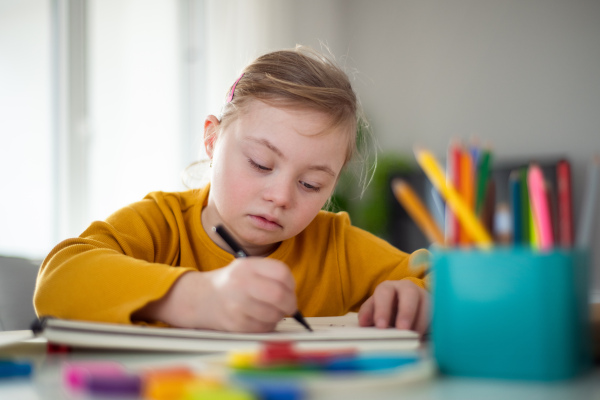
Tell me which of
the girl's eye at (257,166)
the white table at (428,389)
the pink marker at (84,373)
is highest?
the girl's eye at (257,166)

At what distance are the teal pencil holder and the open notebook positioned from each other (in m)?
0.10

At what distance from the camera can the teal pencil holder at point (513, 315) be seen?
14.1 inches

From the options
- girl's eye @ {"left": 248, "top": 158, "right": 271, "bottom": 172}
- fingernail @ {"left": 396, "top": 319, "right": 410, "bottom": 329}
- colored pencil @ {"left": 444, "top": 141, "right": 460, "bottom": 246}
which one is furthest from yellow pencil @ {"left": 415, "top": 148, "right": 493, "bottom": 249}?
girl's eye @ {"left": 248, "top": 158, "right": 271, "bottom": 172}

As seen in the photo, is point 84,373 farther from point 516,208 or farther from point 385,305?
point 385,305

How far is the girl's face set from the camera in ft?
2.85

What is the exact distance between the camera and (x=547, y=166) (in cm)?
348

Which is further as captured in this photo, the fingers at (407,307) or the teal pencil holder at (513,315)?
the fingers at (407,307)

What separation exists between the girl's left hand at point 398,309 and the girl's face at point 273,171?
248 millimetres

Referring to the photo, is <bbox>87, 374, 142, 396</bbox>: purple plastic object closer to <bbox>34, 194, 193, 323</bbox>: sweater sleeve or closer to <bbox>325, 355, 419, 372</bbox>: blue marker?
<bbox>325, 355, 419, 372</bbox>: blue marker

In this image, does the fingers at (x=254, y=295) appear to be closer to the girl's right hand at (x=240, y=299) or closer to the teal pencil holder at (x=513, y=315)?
the girl's right hand at (x=240, y=299)

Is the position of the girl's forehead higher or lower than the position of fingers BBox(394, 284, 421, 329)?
higher

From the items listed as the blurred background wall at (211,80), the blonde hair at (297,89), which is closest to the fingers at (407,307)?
the blonde hair at (297,89)

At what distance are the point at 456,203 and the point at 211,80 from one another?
10.2 feet

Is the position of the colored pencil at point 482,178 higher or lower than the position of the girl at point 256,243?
higher
